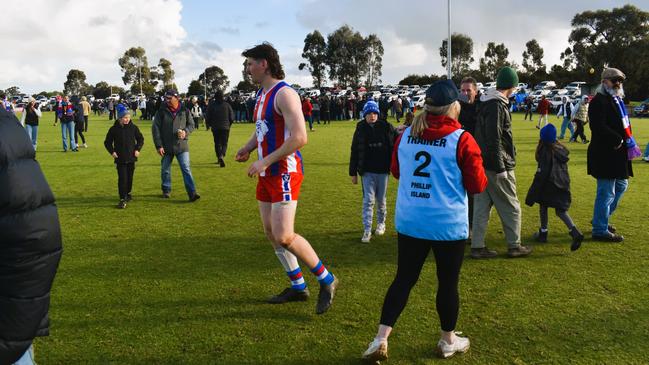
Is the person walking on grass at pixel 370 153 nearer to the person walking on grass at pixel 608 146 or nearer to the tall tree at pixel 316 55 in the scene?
the person walking on grass at pixel 608 146

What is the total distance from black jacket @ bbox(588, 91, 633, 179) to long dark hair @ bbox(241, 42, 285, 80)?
14.0ft

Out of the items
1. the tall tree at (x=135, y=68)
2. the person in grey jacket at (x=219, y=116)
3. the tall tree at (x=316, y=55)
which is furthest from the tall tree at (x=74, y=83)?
the person in grey jacket at (x=219, y=116)

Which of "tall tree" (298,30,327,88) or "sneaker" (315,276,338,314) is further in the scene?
"tall tree" (298,30,327,88)

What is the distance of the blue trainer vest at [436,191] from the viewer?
3.36 m

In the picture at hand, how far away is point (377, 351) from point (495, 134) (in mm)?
2988

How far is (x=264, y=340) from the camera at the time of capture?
396cm

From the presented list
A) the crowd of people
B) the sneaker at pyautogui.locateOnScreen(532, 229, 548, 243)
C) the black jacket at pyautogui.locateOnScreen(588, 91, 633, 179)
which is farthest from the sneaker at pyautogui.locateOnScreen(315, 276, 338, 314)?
the black jacket at pyautogui.locateOnScreen(588, 91, 633, 179)

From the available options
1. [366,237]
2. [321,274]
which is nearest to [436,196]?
[321,274]

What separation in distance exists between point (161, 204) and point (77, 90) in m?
123

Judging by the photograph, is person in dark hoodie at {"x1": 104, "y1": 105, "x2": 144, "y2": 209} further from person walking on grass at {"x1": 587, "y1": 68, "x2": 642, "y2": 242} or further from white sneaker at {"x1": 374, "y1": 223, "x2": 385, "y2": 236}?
person walking on grass at {"x1": 587, "y1": 68, "x2": 642, "y2": 242}

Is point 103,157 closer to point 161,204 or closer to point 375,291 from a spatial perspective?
point 161,204

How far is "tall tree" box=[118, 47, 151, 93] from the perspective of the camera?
9900cm

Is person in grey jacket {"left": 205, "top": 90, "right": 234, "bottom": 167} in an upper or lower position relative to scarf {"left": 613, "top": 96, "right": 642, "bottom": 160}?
upper

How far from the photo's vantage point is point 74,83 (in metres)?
117
